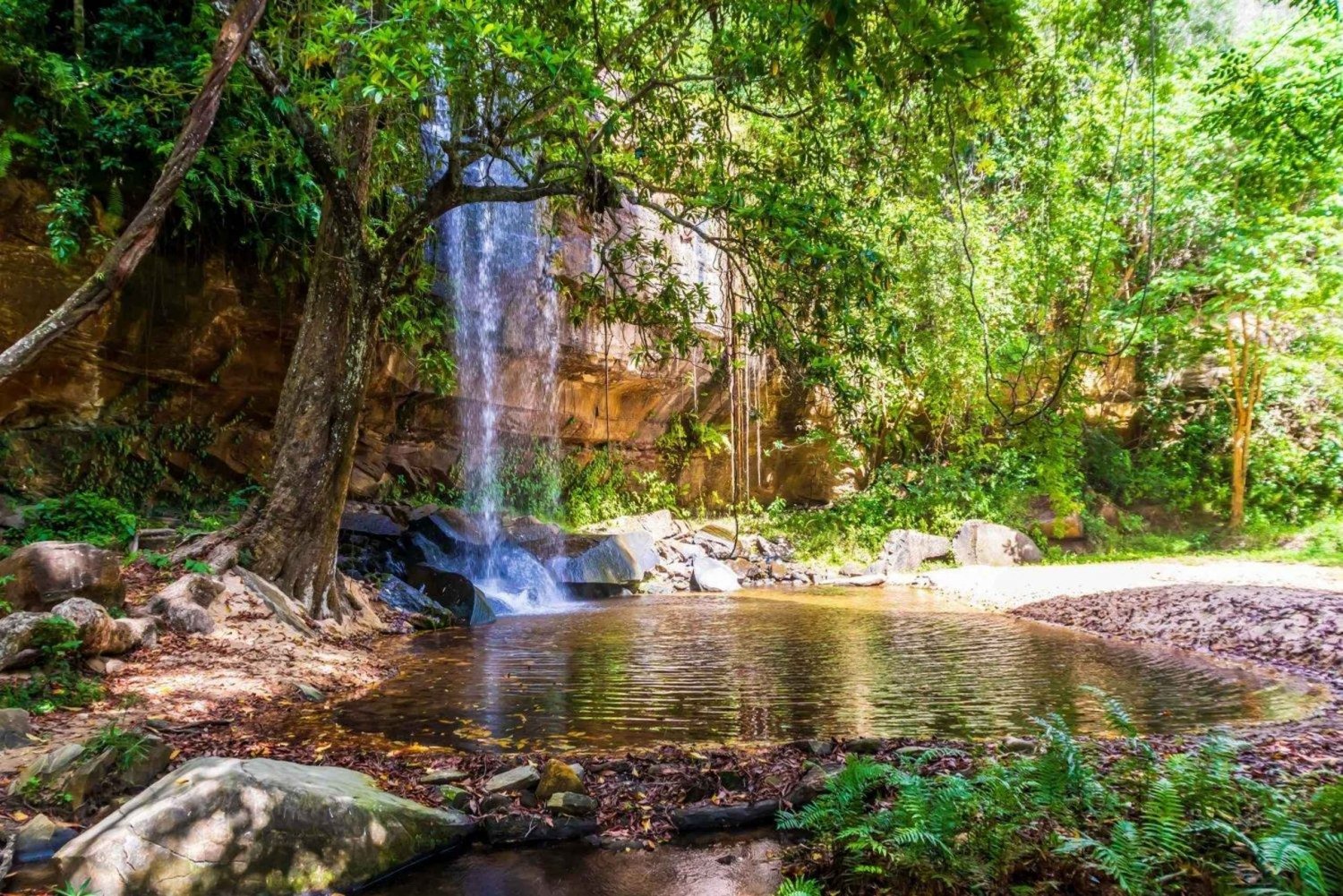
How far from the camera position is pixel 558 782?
3707 millimetres

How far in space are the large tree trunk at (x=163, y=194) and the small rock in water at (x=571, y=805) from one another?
4337mm

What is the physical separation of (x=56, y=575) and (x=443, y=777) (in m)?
3.94

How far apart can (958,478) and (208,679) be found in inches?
695

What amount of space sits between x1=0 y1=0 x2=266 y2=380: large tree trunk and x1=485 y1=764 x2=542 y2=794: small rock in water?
4020 millimetres

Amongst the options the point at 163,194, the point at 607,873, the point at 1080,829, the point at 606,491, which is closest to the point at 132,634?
the point at 163,194

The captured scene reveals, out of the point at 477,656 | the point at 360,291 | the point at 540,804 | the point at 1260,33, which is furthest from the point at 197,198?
the point at 1260,33

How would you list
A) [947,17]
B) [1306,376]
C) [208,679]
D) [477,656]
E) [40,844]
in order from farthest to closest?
[1306,376]
[477,656]
[208,679]
[947,17]
[40,844]

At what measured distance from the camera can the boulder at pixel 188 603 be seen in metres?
6.27

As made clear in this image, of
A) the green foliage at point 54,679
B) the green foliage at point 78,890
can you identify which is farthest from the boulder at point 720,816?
the green foliage at point 54,679

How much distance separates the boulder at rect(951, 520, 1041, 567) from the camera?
17.2 metres

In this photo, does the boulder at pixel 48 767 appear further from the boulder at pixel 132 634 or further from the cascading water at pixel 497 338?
the cascading water at pixel 497 338

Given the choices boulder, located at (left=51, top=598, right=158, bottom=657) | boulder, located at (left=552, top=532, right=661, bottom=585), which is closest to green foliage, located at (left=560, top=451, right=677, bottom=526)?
boulder, located at (left=552, top=532, right=661, bottom=585)

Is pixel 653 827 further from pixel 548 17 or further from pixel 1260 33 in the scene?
pixel 1260 33

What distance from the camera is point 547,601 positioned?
13.4m
